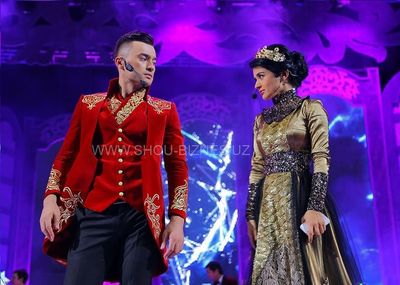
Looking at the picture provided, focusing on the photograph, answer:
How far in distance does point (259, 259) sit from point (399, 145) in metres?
3.34

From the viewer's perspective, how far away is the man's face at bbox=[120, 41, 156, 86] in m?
1.89

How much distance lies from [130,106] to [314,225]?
91 cm

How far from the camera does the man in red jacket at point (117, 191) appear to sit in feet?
5.28

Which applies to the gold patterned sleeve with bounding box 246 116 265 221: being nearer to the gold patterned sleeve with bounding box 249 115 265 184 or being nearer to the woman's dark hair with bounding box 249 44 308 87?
the gold patterned sleeve with bounding box 249 115 265 184

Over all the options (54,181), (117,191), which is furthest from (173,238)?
(54,181)

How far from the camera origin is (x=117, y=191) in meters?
1.65

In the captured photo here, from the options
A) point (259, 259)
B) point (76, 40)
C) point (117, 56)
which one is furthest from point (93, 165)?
point (76, 40)

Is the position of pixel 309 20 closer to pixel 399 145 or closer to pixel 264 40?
pixel 264 40

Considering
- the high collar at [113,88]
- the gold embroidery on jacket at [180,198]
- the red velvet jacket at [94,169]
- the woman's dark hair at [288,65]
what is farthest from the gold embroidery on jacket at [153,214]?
the woman's dark hair at [288,65]

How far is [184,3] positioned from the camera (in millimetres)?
4883

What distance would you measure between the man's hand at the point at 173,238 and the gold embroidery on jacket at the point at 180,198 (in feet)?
0.22

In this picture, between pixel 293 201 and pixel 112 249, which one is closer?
pixel 112 249

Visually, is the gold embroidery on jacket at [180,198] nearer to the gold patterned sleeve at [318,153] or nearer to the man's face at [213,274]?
the gold patterned sleeve at [318,153]

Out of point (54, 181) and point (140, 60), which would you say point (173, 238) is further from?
point (140, 60)
